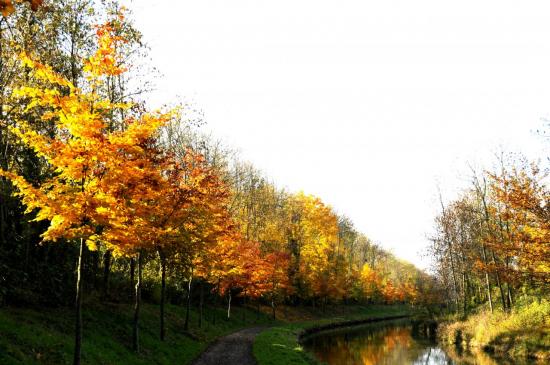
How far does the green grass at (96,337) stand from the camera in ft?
40.3

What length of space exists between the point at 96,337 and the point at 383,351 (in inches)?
937

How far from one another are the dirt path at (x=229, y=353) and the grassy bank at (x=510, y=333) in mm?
16927

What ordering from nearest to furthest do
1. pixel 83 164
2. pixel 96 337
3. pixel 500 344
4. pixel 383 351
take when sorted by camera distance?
1. pixel 83 164
2. pixel 96 337
3. pixel 500 344
4. pixel 383 351

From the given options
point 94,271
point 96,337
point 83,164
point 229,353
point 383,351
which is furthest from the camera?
point 383,351

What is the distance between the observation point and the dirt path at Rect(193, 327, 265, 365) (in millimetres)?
19406

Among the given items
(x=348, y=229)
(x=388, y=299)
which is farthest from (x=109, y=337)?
(x=388, y=299)

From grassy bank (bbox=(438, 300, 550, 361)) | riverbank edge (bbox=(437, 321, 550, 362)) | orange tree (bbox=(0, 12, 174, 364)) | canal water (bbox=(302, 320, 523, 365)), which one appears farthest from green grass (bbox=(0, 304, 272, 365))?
grassy bank (bbox=(438, 300, 550, 361))

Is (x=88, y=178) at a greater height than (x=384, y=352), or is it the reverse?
(x=88, y=178)

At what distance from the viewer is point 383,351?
1303 inches

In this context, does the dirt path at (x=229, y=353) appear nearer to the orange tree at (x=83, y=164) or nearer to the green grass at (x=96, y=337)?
the green grass at (x=96, y=337)

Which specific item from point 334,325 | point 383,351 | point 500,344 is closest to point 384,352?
point 383,351

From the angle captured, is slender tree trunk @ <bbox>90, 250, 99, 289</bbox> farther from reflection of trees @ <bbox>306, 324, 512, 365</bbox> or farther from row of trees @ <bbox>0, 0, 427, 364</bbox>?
reflection of trees @ <bbox>306, 324, 512, 365</bbox>

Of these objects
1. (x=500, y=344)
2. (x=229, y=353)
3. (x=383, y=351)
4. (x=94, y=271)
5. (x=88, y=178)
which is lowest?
(x=383, y=351)

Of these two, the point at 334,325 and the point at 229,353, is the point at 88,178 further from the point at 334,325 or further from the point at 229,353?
the point at 334,325
